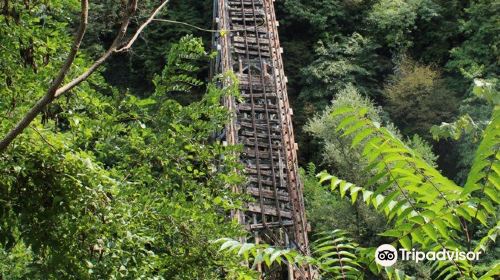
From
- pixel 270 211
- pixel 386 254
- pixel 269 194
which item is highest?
pixel 269 194

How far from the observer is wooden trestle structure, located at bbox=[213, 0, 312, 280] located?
9.32 meters

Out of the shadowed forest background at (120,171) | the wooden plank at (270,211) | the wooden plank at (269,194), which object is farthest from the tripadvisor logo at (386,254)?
the wooden plank at (269,194)

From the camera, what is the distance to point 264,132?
1080cm

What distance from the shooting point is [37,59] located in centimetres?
286

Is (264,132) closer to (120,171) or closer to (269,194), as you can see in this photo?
(269,194)

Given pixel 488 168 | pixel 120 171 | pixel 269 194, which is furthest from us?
pixel 269 194

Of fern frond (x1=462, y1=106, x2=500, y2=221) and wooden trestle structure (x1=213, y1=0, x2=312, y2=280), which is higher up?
wooden trestle structure (x1=213, y1=0, x2=312, y2=280)

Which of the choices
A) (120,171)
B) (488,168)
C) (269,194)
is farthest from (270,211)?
(488,168)

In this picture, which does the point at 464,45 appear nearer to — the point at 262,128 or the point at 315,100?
the point at 315,100

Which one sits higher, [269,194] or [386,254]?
[269,194]

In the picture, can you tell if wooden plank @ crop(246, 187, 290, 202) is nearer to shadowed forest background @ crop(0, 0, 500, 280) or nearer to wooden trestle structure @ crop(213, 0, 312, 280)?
wooden trestle structure @ crop(213, 0, 312, 280)

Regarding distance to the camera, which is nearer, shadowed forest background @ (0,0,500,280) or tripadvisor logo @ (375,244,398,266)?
tripadvisor logo @ (375,244,398,266)

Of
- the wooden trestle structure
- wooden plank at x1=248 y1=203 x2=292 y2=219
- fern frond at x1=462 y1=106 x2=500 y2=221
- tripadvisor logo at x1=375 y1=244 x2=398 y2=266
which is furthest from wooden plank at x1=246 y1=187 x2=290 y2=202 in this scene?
fern frond at x1=462 y1=106 x2=500 y2=221

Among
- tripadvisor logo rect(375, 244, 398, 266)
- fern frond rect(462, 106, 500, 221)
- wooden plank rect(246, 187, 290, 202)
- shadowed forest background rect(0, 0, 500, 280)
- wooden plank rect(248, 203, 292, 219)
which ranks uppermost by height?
wooden plank rect(246, 187, 290, 202)
